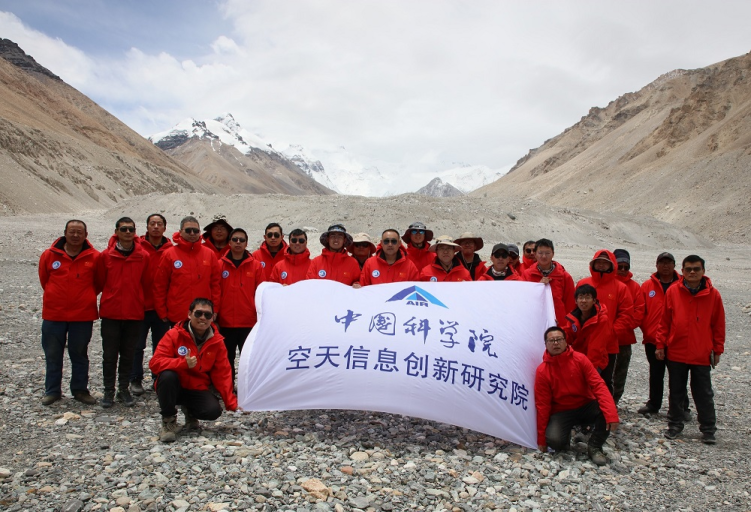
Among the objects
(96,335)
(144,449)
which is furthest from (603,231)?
(144,449)

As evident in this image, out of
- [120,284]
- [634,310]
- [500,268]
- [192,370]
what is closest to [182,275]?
[120,284]

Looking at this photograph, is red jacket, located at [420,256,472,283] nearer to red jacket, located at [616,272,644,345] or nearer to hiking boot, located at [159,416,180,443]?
red jacket, located at [616,272,644,345]

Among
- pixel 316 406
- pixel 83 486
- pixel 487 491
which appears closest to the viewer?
pixel 83 486

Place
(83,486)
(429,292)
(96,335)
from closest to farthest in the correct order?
(83,486) < (429,292) < (96,335)

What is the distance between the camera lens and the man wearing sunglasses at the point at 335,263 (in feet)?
21.4

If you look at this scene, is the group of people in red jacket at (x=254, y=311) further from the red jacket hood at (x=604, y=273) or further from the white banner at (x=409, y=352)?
the white banner at (x=409, y=352)

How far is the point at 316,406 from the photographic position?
5066 millimetres

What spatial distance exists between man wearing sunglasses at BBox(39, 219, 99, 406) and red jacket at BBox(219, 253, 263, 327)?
1.39 metres

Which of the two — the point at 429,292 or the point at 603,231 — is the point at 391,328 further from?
the point at 603,231

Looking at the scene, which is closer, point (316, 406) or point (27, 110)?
point (316, 406)

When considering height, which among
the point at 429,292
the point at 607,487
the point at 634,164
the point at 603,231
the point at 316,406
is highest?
the point at 634,164

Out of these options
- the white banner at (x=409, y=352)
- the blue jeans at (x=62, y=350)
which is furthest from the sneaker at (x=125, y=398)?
the white banner at (x=409, y=352)

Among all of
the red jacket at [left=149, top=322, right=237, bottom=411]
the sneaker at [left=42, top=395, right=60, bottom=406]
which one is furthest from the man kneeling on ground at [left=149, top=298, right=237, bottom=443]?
the sneaker at [left=42, top=395, right=60, bottom=406]

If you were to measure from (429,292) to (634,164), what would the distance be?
78.7 meters
